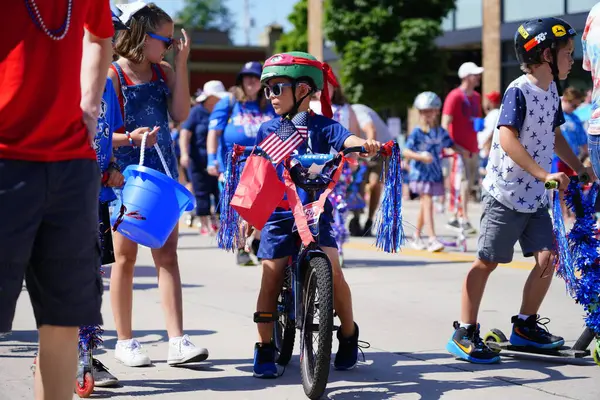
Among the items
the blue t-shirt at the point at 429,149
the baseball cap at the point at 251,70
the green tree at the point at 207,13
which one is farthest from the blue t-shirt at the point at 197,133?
the green tree at the point at 207,13

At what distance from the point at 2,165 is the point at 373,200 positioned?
11411mm

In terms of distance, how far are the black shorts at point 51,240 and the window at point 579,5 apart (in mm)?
23818

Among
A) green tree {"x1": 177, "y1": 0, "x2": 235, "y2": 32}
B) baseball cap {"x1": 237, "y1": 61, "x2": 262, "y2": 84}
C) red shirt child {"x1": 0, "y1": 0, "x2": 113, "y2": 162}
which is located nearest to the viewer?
red shirt child {"x1": 0, "y1": 0, "x2": 113, "y2": 162}

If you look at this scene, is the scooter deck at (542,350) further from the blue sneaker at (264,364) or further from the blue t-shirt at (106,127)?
the blue t-shirt at (106,127)

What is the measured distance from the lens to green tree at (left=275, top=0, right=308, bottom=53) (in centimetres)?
5466

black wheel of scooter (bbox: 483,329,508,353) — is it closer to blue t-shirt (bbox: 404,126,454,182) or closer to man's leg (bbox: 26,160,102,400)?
man's leg (bbox: 26,160,102,400)

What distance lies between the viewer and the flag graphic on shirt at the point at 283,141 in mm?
5641

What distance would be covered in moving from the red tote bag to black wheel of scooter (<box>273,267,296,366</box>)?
42 centimetres

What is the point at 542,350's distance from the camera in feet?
20.7

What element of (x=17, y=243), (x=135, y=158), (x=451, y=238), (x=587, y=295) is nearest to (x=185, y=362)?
(x=135, y=158)

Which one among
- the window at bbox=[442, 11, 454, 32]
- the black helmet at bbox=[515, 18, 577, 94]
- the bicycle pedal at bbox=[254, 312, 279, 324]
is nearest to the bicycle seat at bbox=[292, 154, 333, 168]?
the bicycle pedal at bbox=[254, 312, 279, 324]

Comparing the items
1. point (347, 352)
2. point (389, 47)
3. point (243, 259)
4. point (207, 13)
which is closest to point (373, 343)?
point (347, 352)

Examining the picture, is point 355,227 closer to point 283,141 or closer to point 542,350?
point 542,350

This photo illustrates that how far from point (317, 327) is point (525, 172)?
5.41 feet
